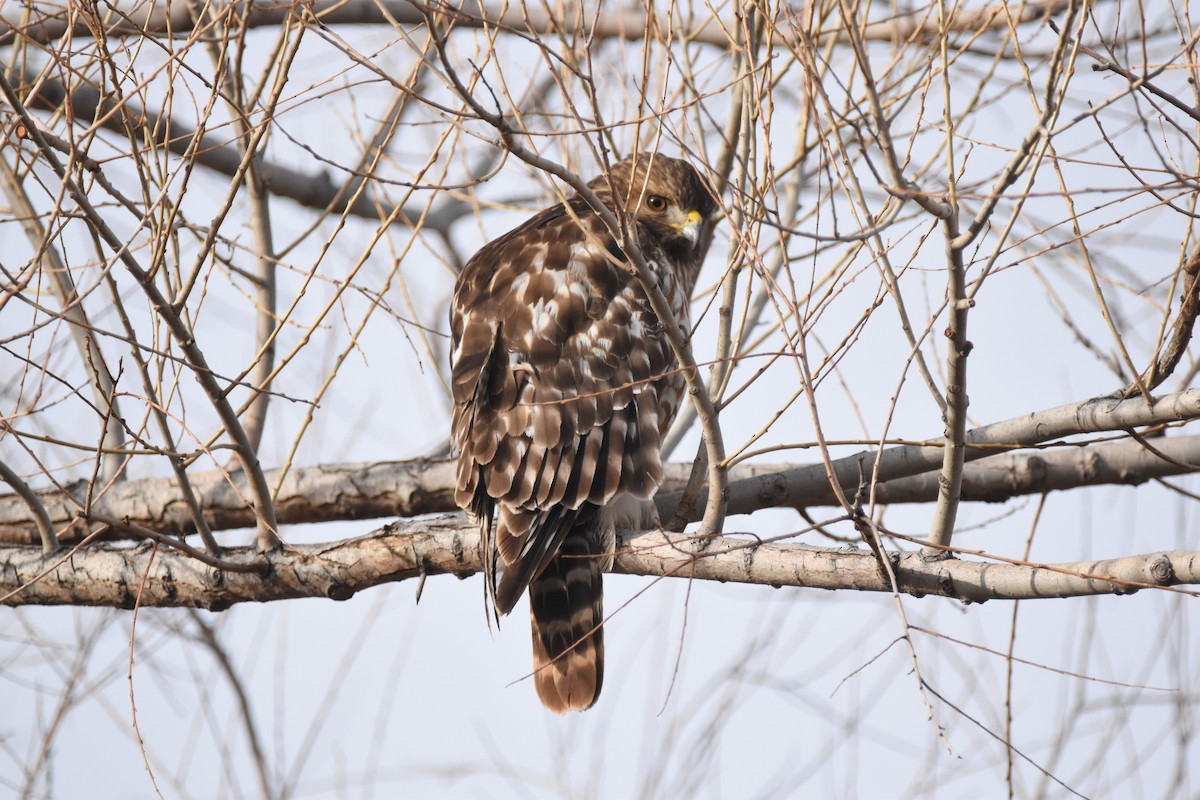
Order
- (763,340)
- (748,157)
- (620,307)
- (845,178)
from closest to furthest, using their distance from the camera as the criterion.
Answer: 1. (845,178)
2. (748,157)
3. (763,340)
4. (620,307)

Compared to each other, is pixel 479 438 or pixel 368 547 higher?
pixel 479 438

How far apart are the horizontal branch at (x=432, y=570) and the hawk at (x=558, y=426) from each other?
0.55 ft

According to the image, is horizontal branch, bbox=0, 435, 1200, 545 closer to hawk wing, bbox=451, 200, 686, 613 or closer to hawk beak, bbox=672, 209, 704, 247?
hawk wing, bbox=451, 200, 686, 613

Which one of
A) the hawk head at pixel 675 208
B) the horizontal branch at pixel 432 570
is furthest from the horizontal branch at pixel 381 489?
the hawk head at pixel 675 208

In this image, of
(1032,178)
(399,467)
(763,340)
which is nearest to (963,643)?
(1032,178)

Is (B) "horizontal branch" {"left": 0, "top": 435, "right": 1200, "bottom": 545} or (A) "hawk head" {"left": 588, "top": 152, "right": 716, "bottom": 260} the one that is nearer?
(B) "horizontal branch" {"left": 0, "top": 435, "right": 1200, "bottom": 545}

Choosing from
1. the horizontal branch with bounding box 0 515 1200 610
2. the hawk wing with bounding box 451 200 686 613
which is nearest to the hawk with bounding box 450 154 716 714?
the hawk wing with bounding box 451 200 686 613

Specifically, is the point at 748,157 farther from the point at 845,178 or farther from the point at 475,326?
the point at 475,326

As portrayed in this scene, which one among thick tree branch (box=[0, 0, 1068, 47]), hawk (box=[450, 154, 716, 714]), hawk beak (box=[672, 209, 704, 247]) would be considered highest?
thick tree branch (box=[0, 0, 1068, 47])

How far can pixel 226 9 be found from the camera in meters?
3.28

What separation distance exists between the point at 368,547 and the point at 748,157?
5.32 ft

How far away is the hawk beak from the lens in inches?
191

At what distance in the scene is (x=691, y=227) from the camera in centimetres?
485

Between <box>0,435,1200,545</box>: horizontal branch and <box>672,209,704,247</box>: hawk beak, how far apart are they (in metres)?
0.91
